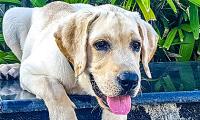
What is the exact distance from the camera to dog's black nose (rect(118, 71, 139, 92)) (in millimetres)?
3240

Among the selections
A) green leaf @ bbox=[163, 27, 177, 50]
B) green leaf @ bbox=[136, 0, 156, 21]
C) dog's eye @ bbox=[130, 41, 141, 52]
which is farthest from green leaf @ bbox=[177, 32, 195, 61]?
dog's eye @ bbox=[130, 41, 141, 52]

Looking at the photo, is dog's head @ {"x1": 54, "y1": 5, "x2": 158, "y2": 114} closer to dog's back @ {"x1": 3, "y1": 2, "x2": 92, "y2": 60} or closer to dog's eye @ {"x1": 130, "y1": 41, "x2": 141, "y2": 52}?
dog's eye @ {"x1": 130, "y1": 41, "x2": 141, "y2": 52}

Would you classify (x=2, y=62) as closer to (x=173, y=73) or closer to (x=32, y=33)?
(x=32, y=33)

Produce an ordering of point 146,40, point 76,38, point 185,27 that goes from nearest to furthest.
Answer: point 76,38
point 146,40
point 185,27

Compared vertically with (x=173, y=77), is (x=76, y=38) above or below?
above

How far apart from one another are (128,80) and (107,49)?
0.84 feet

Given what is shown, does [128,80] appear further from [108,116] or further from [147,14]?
[147,14]

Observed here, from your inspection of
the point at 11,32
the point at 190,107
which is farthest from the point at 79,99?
the point at 11,32

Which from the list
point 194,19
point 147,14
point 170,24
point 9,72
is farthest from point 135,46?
point 170,24

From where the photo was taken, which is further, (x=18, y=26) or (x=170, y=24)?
(x=170, y=24)

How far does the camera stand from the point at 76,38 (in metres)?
3.48

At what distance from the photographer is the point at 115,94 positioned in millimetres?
3309

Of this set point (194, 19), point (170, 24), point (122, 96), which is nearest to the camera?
point (122, 96)

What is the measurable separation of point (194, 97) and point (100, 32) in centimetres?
69
